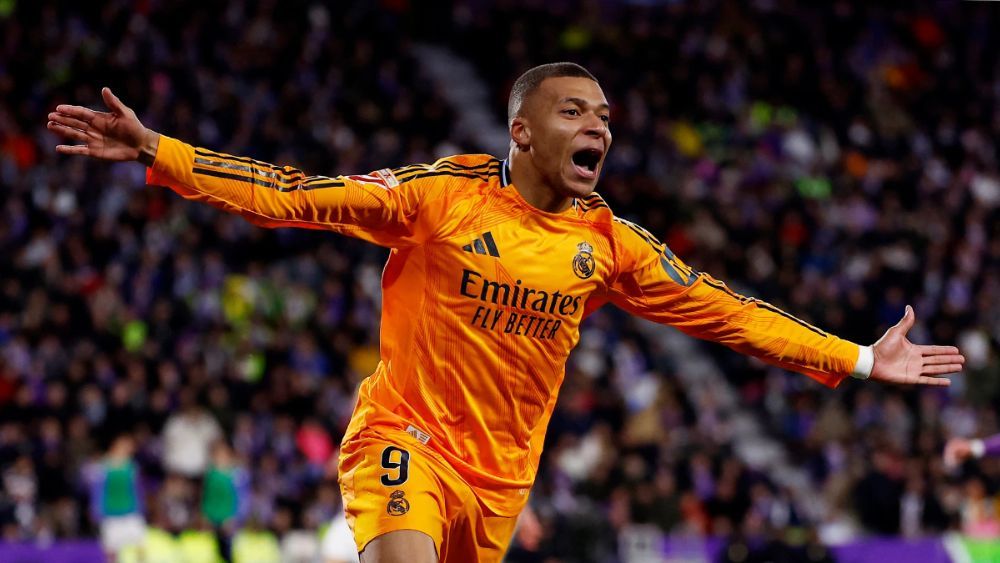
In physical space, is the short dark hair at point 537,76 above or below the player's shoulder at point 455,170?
above

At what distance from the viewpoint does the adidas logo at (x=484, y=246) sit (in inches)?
230

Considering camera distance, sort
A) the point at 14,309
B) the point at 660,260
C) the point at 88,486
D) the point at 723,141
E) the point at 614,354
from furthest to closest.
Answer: the point at 723,141 → the point at 614,354 → the point at 14,309 → the point at 88,486 → the point at 660,260

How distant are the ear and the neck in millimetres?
36

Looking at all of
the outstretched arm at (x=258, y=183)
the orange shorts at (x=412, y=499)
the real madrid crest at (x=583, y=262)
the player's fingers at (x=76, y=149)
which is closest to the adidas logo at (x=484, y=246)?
the outstretched arm at (x=258, y=183)

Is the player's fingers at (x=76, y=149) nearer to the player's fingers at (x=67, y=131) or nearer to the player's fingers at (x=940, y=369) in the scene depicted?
the player's fingers at (x=67, y=131)

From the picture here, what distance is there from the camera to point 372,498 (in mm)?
5711

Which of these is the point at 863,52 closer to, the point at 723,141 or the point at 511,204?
the point at 723,141

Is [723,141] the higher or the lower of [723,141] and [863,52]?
the lower

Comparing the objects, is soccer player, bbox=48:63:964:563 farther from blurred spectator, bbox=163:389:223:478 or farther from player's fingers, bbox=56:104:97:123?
blurred spectator, bbox=163:389:223:478

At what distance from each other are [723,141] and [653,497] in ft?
25.9

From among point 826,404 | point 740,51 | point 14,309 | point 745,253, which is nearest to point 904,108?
point 740,51

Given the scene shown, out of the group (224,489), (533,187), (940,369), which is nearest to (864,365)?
(940,369)

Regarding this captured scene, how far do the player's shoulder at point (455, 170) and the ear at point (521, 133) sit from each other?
15 centimetres

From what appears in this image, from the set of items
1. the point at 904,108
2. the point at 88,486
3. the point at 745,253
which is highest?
the point at 904,108
